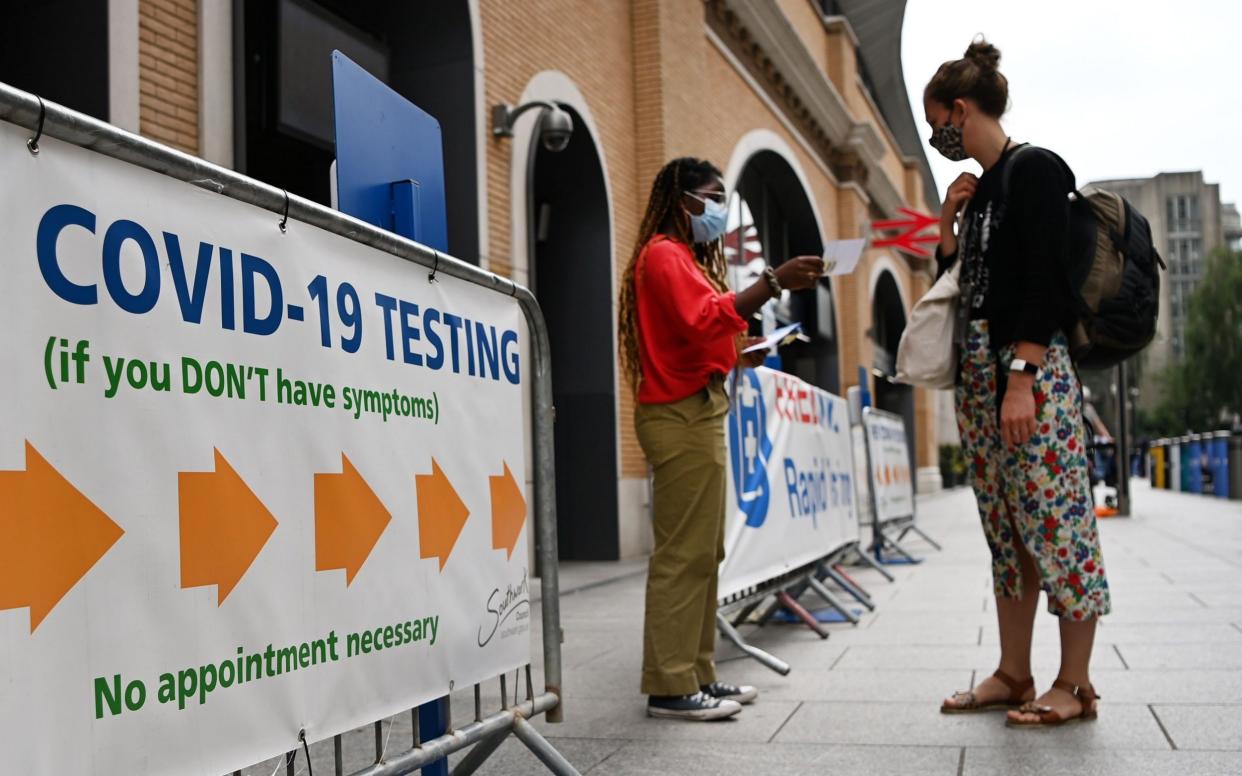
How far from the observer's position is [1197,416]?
72.6 meters

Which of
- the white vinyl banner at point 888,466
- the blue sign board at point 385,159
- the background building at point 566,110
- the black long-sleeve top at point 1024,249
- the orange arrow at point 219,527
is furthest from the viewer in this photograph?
the white vinyl banner at point 888,466

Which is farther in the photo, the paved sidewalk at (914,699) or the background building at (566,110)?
Result: the background building at (566,110)

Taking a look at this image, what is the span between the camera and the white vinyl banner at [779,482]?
5555mm

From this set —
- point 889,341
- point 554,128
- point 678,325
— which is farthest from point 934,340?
point 889,341

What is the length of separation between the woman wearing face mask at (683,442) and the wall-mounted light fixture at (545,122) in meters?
5.79

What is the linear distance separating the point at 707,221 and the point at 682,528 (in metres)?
1.19

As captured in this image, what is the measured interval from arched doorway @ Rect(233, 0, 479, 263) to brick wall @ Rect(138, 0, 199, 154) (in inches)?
12.1

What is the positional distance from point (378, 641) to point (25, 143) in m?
1.18

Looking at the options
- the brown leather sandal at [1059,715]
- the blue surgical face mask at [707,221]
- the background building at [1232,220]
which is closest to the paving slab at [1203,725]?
the brown leather sandal at [1059,715]

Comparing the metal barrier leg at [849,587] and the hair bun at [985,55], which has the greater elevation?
the hair bun at [985,55]

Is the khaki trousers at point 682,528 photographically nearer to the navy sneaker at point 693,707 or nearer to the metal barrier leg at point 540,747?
the navy sneaker at point 693,707

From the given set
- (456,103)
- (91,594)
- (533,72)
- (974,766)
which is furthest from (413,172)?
(533,72)

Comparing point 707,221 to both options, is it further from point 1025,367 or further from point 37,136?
point 37,136

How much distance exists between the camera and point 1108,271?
394cm
